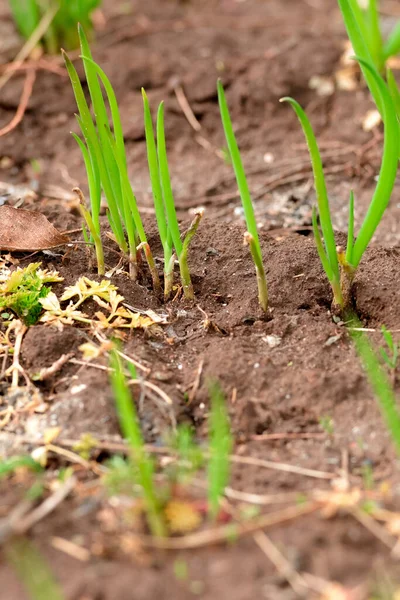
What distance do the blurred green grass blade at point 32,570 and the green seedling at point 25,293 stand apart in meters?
0.68

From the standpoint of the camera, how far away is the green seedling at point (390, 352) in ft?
5.17

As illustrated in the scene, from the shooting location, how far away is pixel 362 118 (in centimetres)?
295

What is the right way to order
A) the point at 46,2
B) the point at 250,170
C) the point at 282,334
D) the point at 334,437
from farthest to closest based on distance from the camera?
the point at 46,2, the point at 250,170, the point at 282,334, the point at 334,437

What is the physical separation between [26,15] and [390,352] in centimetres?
244

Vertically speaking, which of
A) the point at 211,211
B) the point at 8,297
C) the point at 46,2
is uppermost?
the point at 46,2

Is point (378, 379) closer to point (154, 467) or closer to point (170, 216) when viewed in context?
point (154, 467)

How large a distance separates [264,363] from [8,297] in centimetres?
63

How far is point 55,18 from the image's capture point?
130 inches

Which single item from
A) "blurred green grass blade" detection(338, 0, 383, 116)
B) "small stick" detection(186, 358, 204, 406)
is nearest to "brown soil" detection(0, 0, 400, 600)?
"small stick" detection(186, 358, 204, 406)

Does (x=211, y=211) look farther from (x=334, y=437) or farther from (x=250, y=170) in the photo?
(x=334, y=437)

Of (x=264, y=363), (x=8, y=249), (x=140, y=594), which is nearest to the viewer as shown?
(x=140, y=594)

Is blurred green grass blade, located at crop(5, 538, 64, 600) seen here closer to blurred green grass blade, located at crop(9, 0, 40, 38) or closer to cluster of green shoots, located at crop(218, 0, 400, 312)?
cluster of green shoots, located at crop(218, 0, 400, 312)

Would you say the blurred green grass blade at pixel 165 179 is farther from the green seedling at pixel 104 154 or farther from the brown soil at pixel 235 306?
the brown soil at pixel 235 306

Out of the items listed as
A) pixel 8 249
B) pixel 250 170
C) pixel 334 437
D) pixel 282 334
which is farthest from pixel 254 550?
pixel 250 170
